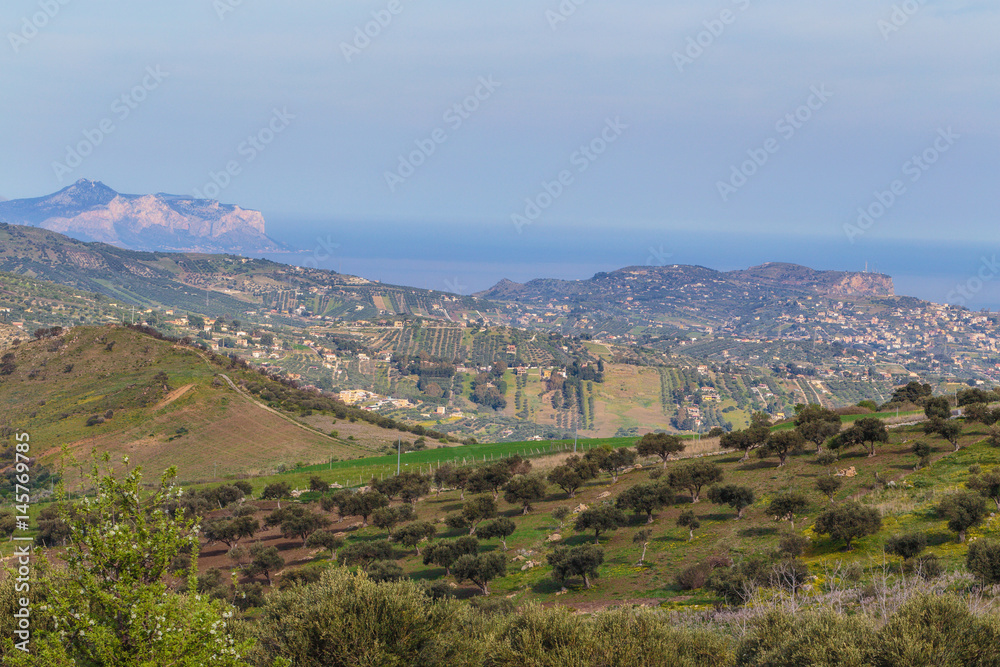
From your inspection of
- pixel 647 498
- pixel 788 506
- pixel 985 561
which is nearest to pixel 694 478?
pixel 647 498

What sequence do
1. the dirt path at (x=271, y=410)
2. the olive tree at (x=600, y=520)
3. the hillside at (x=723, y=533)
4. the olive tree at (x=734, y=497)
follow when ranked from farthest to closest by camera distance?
1. the dirt path at (x=271, y=410)
2. the olive tree at (x=600, y=520)
3. the olive tree at (x=734, y=497)
4. the hillside at (x=723, y=533)

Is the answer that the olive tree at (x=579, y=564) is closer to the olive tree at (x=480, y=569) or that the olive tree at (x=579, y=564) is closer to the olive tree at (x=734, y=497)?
the olive tree at (x=480, y=569)

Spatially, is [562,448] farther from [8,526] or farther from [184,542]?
[184,542]

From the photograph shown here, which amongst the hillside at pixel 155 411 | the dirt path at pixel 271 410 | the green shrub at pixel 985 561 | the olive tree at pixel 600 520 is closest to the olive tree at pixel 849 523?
the green shrub at pixel 985 561

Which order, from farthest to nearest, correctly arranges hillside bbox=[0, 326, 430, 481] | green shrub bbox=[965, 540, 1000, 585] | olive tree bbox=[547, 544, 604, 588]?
hillside bbox=[0, 326, 430, 481]
olive tree bbox=[547, 544, 604, 588]
green shrub bbox=[965, 540, 1000, 585]

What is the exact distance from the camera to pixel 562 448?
3278 inches

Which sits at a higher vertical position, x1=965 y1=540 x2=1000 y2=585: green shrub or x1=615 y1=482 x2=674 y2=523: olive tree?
x1=965 y1=540 x2=1000 y2=585: green shrub

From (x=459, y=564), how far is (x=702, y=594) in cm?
1317

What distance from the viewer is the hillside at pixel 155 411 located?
8606cm

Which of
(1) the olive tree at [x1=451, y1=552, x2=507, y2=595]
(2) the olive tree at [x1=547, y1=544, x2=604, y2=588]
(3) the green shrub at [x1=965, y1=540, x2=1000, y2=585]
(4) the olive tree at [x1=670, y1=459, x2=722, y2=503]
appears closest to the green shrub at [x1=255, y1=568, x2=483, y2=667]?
(2) the olive tree at [x1=547, y1=544, x2=604, y2=588]

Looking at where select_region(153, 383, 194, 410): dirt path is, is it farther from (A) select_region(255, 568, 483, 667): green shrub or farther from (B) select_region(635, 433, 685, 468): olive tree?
(A) select_region(255, 568, 483, 667): green shrub

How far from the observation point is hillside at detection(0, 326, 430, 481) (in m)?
86.1

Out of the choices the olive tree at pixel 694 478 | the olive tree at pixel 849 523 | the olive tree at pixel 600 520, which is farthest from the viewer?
the olive tree at pixel 694 478

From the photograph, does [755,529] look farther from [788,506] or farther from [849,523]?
[849,523]
